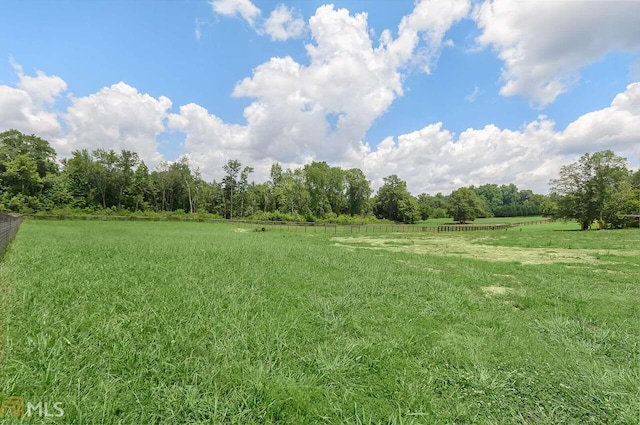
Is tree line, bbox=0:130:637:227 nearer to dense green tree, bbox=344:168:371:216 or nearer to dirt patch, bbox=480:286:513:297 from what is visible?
dense green tree, bbox=344:168:371:216

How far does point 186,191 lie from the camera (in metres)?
76.7

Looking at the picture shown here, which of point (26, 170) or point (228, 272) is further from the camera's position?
point (26, 170)

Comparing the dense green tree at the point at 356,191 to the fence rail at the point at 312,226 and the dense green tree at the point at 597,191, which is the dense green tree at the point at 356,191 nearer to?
the fence rail at the point at 312,226

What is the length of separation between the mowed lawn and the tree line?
59955 mm

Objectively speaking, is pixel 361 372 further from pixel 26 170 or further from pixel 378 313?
pixel 26 170

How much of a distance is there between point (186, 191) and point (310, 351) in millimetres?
82224

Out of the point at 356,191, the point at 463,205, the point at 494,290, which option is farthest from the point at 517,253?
the point at 463,205

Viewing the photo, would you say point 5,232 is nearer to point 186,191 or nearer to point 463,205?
point 186,191

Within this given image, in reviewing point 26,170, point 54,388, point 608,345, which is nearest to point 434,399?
point 608,345

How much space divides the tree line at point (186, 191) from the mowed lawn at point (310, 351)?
197 ft

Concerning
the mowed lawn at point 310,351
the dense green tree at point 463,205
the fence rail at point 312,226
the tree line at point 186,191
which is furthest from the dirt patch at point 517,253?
the dense green tree at point 463,205

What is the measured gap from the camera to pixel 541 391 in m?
3.07

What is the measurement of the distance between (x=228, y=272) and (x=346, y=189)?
7364cm

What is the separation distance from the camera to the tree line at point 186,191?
183 feet
